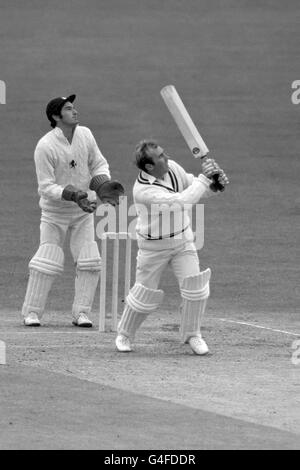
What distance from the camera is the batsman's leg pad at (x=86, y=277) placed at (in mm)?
12930

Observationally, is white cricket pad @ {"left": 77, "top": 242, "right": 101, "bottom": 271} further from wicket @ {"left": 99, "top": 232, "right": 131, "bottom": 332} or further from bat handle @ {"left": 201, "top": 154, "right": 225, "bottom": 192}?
bat handle @ {"left": 201, "top": 154, "right": 225, "bottom": 192}

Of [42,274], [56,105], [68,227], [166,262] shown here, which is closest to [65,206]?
[68,227]

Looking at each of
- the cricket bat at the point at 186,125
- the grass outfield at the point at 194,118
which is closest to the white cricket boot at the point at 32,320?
the grass outfield at the point at 194,118

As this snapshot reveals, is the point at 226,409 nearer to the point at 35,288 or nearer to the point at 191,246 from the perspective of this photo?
the point at 191,246

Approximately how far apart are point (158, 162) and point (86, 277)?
231 cm

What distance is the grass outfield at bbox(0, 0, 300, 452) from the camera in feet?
49.3

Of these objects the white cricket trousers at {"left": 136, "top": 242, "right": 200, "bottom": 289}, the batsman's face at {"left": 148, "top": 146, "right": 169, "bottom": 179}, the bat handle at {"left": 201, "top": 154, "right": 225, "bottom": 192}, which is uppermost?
the batsman's face at {"left": 148, "top": 146, "right": 169, "bottom": 179}

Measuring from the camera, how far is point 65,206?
42.2 ft

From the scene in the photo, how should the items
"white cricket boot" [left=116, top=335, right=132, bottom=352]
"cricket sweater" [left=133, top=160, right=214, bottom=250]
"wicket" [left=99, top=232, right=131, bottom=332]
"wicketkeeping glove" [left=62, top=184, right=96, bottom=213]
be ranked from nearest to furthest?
"cricket sweater" [left=133, top=160, right=214, bottom=250]
"white cricket boot" [left=116, top=335, right=132, bottom=352]
"wicketkeeping glove" [left=62, top=184, right=96, bottom=213]
"wicket" [left=99, top=232, right=131, bottom=332]

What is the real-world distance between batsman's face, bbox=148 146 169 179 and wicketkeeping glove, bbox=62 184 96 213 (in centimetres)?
126

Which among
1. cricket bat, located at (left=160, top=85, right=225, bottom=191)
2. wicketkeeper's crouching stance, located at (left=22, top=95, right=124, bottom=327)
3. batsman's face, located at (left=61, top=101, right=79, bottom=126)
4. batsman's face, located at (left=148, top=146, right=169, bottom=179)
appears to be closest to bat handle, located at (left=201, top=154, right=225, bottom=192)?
cricket bat, located at (left=160, top=85, right=225, bottom=191)

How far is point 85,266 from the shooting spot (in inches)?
509

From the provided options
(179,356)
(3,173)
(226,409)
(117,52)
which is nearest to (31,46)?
(117,52)

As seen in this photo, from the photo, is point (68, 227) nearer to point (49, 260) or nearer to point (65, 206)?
point (65, 206)
